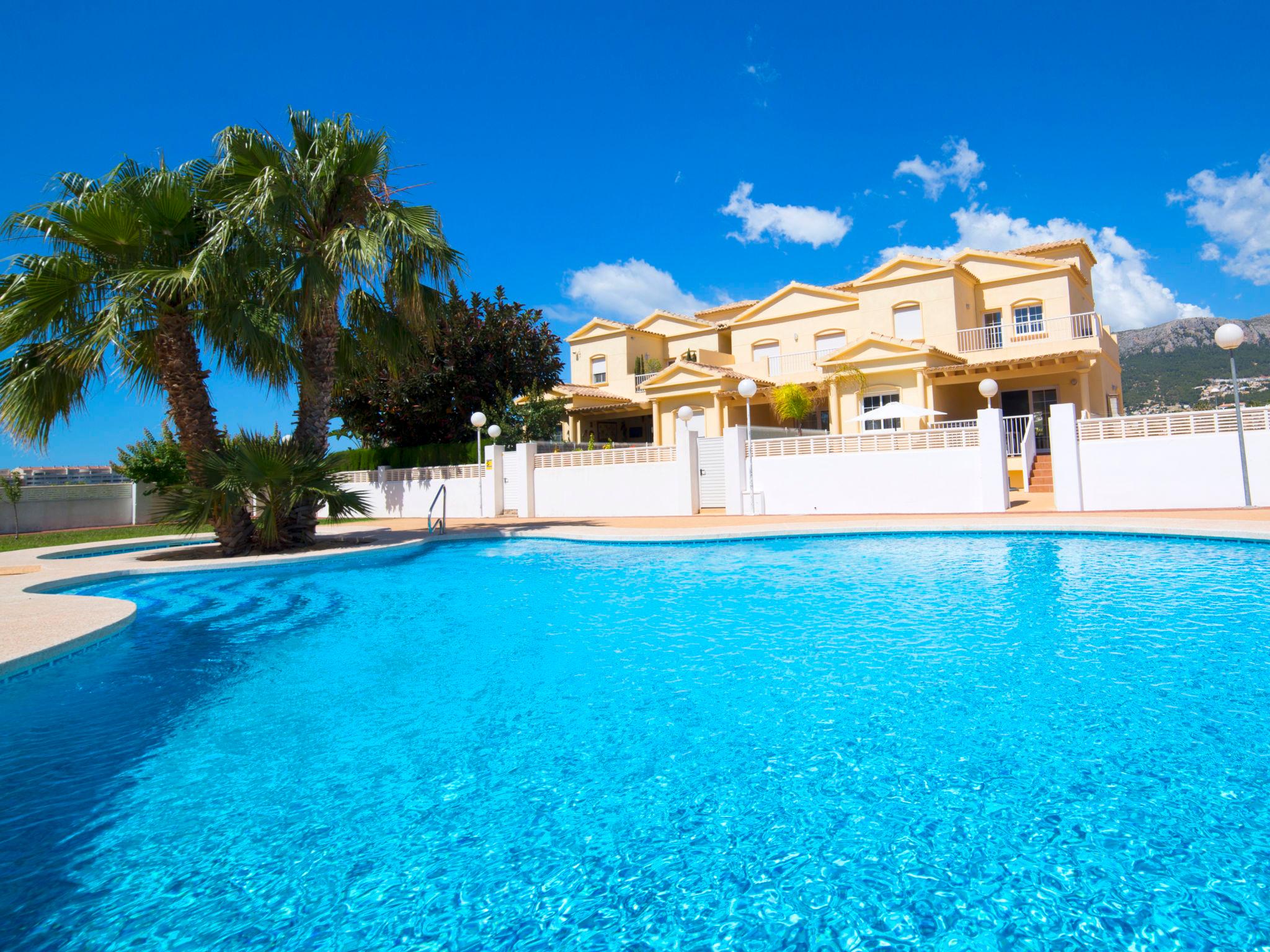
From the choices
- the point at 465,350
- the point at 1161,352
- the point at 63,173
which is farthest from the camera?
the point at 1161,352

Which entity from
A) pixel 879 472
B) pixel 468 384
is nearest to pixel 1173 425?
pixel 879 472

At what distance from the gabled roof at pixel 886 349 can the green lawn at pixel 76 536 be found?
57.2 ft

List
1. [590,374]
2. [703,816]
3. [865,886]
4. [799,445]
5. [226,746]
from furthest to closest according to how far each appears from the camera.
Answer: [590,374]
[799,445]
[226,746]
[703,816]
[865,886]

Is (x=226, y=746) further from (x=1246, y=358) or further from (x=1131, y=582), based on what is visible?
(x=1246, y=358)

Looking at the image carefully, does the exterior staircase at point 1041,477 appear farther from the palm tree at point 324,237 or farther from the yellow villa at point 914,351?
the palm tree at point 324,237

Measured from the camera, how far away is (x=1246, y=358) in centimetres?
8088

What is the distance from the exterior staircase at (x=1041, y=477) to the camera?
1967 centimetres

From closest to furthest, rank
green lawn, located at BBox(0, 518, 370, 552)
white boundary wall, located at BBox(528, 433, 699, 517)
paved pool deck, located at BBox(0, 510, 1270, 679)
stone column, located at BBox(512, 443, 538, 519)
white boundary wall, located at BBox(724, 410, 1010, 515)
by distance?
paved pool deck, located at BBox(0, 510, 1270, 679), white boundary wall, located at BBox(724, 410, 1010, 515), green lawn, located at BBox(0, 518, 370, 552), white boundary wall, located at BBox(528, 433, 699, 517), stone column, located at BBox(512, 443, 538, 519)

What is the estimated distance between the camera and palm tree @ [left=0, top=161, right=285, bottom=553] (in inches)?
471

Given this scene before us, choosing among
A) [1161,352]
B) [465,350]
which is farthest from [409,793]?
[1161,352]

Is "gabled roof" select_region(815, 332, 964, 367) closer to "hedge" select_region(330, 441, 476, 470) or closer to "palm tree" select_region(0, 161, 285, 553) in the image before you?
"hedge" select_region(330, 441, 476, 470)

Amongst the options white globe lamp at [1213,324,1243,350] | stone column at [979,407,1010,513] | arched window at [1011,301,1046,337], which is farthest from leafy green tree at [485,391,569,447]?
white globe lamp at [1213,324,1243,350]

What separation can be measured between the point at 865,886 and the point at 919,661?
3.48 metres

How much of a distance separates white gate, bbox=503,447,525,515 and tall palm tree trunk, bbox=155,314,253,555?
938cm
